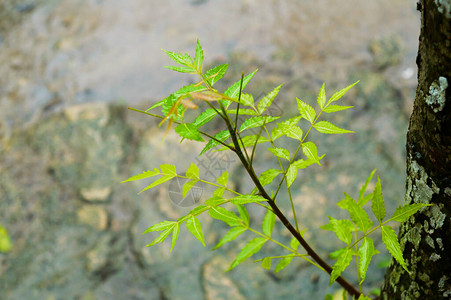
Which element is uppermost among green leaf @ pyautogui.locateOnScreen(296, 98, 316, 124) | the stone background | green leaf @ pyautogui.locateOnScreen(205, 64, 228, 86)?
green leaf @ pyautogui.locateOnScreen(205, 64, 228, 86)

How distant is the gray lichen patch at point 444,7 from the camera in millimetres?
563

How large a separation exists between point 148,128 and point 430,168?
164 centimetres

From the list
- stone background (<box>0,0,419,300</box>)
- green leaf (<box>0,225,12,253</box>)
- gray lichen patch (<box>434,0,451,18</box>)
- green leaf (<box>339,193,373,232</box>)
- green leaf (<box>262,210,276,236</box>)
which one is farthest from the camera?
green leaf (<box>0,225,12,253</box>)

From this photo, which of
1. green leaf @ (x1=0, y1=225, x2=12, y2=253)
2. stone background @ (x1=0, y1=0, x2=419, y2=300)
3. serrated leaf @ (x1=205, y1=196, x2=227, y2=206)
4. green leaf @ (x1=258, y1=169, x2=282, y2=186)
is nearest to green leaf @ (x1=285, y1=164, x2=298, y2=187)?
green leaf @ (x1=258, y1=169, x2=282, y2=186)

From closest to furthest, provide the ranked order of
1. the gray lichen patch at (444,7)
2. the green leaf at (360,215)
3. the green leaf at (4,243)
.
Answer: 1. the gray lichen patch at (444,7)
2. the green leaf at (360,215)
3. the green leaf at (4,243)

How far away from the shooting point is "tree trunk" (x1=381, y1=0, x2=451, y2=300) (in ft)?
1.99

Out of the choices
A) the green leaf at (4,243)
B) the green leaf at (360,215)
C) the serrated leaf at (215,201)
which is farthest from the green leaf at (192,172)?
the green leaf at (4,243)

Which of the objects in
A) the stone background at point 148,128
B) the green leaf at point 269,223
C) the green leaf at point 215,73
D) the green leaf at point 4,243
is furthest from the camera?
the green leaf at point 4,243

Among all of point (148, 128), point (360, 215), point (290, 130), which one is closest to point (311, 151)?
point (290, 130)

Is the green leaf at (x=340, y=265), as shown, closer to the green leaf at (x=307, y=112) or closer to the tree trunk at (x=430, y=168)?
the tree trunk at (x=430, y=168)

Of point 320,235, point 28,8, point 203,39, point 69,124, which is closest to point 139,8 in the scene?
point 203,39

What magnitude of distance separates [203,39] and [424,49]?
6.38ft

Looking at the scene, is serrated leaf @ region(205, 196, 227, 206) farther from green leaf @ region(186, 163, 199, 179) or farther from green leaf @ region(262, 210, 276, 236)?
green leaf @ region(262, 210, 276, 236)

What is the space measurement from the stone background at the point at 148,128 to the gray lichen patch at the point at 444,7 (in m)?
1.29
